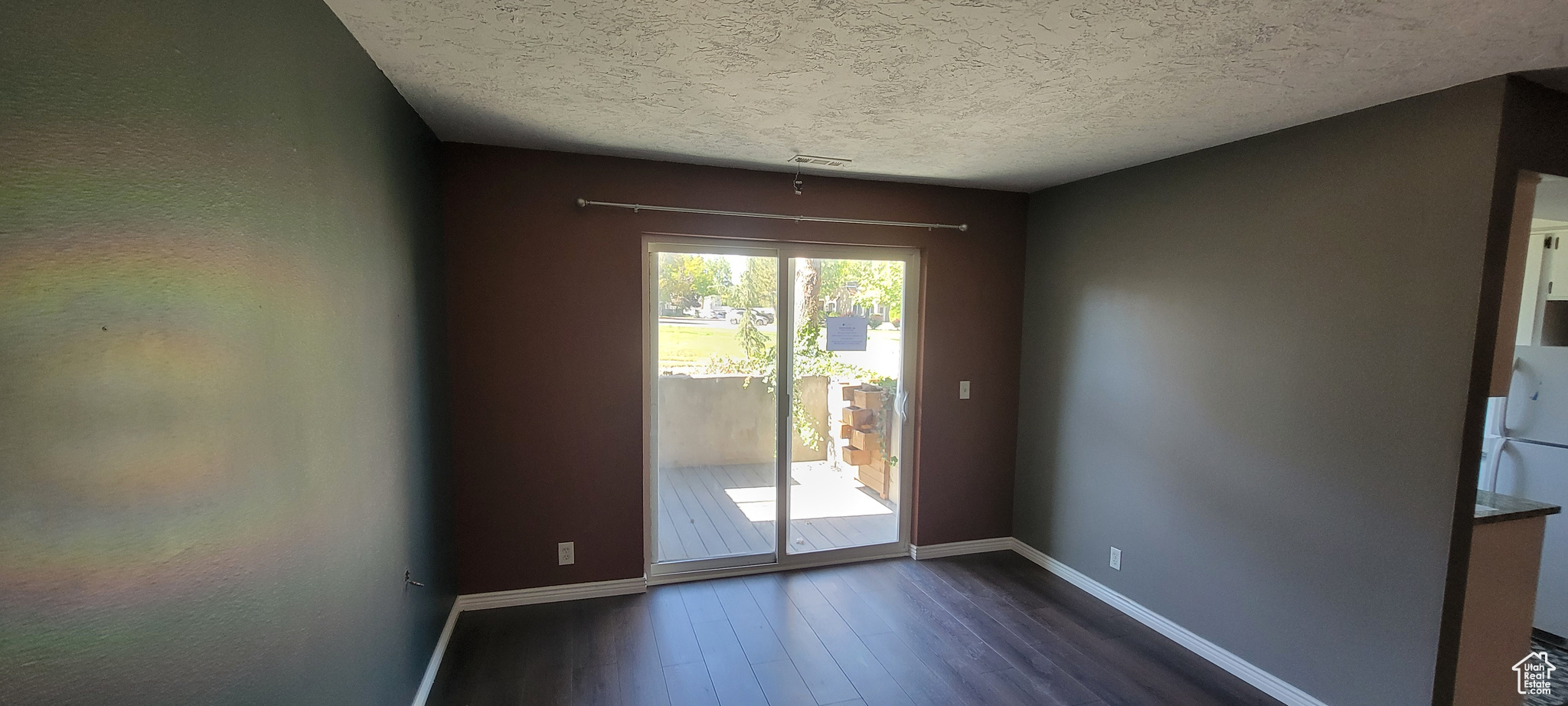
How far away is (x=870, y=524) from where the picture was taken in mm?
3865

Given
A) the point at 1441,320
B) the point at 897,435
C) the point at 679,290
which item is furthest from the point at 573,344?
the point at 1441,320

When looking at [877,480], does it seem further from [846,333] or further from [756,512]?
[846,333]

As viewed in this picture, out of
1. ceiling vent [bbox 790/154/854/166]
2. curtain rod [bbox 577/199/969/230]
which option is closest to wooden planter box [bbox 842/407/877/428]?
curtain rod [bbox 577/199/969/230]

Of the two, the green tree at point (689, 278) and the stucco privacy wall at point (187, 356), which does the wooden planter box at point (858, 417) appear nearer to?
the green tree at point (689, 278)

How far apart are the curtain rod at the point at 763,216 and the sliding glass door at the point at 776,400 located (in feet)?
0.52

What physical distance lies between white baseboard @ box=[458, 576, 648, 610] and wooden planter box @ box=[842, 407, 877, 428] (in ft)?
4.91

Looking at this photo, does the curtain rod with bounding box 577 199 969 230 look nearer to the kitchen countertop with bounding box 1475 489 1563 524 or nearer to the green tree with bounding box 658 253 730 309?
the green tree with bounding box 658 253 730 309

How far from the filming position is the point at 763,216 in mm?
3322

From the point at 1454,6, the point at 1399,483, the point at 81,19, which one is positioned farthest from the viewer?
the point at 1399,483

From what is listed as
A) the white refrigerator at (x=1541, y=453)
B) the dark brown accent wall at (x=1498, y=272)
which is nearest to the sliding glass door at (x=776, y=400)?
the dark brown accent wall at (x=1498, y=272)

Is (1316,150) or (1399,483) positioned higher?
(1316,150)

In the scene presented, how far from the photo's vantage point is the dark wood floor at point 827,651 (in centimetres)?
246

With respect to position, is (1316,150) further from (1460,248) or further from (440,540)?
(440,540)

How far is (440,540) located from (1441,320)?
12.8ft
